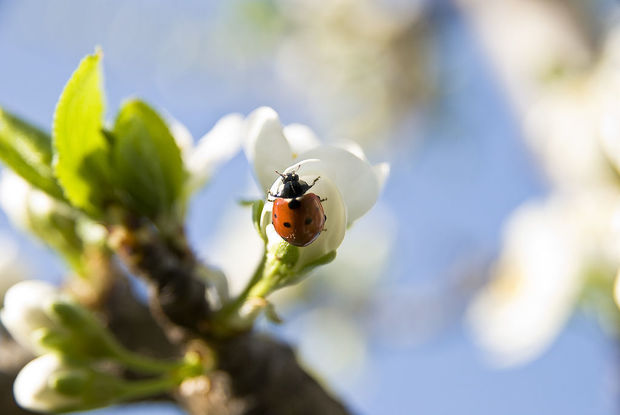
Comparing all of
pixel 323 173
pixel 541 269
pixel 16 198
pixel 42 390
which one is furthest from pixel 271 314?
pixel 541 269

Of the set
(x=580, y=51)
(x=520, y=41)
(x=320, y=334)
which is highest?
(x=520, y=41)

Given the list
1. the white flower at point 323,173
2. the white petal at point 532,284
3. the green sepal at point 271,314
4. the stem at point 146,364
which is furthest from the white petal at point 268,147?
the white petal at point 532,284

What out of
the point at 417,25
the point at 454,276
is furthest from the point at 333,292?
the point at 417,25

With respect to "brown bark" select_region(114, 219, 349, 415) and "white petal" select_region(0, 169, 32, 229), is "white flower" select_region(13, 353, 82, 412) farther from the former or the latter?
"white petal" select_region(0, 169, 32, 229)

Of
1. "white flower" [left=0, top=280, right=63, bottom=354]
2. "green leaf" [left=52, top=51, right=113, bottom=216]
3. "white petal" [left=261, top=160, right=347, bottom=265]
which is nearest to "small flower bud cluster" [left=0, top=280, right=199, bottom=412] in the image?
"white flower" [left=0, top=280, right=63, bottom=354]

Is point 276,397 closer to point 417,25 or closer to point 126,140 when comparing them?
point 126,140

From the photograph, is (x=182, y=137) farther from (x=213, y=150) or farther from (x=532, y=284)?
(x=532, y=284)

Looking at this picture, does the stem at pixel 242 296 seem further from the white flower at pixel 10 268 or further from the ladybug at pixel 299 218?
the white flower at pixel 10 268
